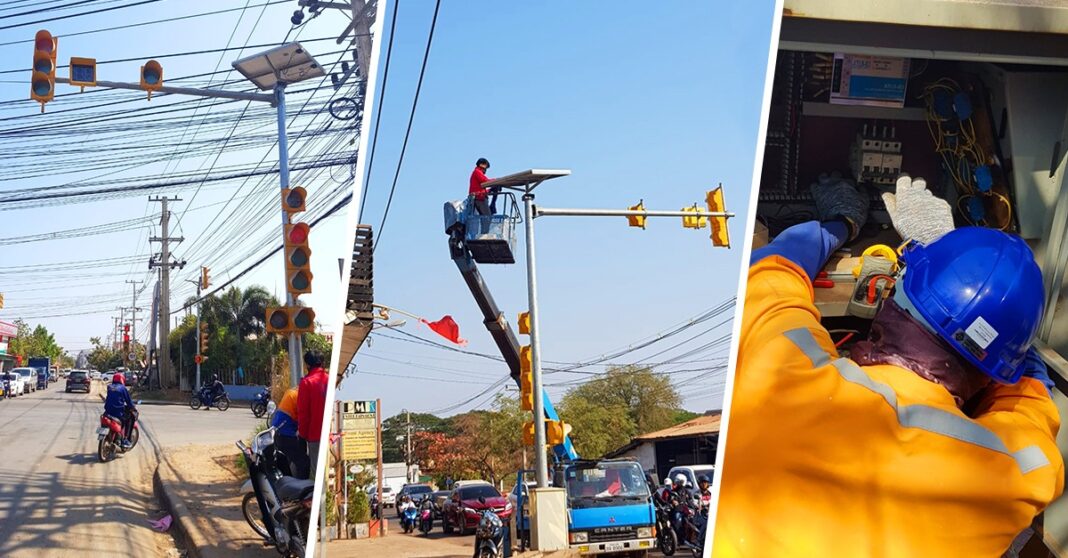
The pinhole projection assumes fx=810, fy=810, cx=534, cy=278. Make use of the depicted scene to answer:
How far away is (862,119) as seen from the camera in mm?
1626

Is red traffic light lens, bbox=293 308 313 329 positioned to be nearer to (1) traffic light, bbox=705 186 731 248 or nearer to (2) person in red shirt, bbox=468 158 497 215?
(2) person in red shirt, bbox=468 158 497 215

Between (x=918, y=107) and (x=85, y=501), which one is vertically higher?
(x=918, y=107)

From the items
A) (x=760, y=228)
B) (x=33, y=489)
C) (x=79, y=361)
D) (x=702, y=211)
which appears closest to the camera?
(x=702, y=211)

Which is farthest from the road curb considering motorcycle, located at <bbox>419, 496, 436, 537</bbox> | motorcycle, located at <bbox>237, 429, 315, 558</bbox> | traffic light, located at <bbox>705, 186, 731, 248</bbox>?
traffic light, located at <bbox>705, 186, 731, 248</bbox>

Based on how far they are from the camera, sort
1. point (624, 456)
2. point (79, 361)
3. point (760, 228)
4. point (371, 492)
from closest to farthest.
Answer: point (760, 228) → point (371, 492) → point (624, 456) → point (79, 361)

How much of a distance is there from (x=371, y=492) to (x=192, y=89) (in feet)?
10.6

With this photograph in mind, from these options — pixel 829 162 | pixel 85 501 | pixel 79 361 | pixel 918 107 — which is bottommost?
pixel 85 501

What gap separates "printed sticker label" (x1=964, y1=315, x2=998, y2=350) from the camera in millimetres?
1059

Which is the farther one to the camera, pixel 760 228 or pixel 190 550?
pixel 190 550

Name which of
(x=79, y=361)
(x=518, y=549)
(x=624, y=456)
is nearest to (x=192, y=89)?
(x=79, y=361)

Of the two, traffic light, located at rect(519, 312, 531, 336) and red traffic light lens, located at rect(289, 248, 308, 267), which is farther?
red traffic light lens, located at rect(289, 248, 308, 267)

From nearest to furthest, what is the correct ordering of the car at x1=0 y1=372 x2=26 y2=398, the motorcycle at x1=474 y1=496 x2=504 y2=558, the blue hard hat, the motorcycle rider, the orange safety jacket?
the orange safety jacket
the blue hard hat
the motorcycle at x1=474 y1=496 x2=504 y2=558
the car at x1=0 y1=372 x2=26 y2=398
the motorcycle rider

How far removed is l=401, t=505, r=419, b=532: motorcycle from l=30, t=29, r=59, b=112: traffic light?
10.3 feet

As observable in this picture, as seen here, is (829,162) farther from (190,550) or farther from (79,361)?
(79,361)
